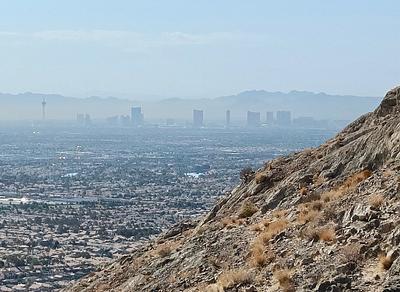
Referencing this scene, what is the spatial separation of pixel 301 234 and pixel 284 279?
3.98ft

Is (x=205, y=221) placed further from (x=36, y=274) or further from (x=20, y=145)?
(x=20, y=145)

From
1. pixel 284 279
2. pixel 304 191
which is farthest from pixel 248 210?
pixel 284 279

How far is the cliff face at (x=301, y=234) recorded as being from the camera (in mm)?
7820

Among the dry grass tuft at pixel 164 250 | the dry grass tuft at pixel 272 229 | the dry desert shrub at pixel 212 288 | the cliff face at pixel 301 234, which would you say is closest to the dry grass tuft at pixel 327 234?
the cliff face at pixel 301 234

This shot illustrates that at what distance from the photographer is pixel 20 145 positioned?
151m

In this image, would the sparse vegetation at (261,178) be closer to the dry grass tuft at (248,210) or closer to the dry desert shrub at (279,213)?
the dry grass tuft at (248,210)

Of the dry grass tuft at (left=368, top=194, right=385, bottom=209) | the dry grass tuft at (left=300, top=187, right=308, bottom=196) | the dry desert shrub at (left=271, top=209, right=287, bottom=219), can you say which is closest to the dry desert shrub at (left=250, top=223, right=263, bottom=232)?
the dry desert shrub at (left=271, top=209, right=287, bottom=219)

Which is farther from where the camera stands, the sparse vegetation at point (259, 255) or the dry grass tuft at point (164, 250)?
the dry grass tuft at point (164, 250)

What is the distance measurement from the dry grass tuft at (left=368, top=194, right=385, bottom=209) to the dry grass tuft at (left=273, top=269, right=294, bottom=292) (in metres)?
1.36

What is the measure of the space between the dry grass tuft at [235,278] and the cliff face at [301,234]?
12 mm

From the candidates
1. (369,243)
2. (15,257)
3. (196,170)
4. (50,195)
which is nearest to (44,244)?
(15,257)

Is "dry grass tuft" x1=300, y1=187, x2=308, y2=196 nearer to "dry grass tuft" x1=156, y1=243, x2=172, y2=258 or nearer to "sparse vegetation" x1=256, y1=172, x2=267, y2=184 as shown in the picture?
"sparse vegetation" x1=256, y1=172, x2=267, y2=184

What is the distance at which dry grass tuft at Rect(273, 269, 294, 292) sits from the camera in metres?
7.85

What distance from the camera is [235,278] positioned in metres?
8.67
